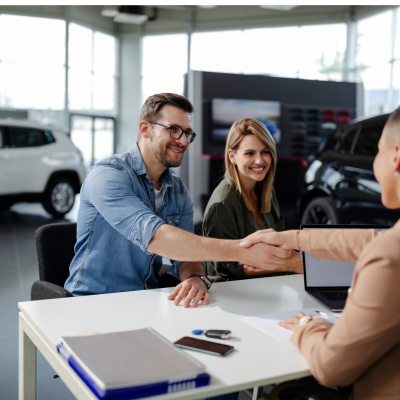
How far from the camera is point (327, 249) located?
140 cm

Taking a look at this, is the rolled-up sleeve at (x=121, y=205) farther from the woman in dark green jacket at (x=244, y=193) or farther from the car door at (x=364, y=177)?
the car door at (x=364, y=177)

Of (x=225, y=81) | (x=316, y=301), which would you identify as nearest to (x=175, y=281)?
(x=316, y=301)

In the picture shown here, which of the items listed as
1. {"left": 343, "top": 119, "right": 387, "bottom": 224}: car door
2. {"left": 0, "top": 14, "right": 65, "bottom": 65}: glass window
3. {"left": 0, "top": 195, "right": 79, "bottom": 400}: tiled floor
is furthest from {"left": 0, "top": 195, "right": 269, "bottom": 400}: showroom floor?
{"left": 0, "top": 14, "right": 65, "bottom": 65}: glass window

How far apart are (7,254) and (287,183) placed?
4.05m

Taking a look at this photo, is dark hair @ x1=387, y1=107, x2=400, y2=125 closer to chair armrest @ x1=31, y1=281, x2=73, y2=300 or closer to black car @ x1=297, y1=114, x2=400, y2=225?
chair armrest @ x1=31, y1=281, x2=73, y2=300

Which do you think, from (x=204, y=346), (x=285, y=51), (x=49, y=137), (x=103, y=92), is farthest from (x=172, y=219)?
(x=103, y=92)

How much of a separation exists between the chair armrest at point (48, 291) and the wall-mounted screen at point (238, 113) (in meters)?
5.04

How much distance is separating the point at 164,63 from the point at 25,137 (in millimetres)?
8195

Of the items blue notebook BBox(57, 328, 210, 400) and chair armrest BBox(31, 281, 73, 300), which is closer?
blue notebook BBox(57, 328, 210, 400)

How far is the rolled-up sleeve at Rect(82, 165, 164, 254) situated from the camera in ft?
5.57

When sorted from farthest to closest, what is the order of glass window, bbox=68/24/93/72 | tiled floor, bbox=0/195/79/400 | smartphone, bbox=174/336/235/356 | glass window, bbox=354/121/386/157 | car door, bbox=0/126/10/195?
glass window, bbox=68/24/93/72 < car door, bbox=0/126/10/195 < glass window, bbox=354/121/386/157 < tiled floor, bbox=0/195/79/400 < smartphone, bbox=174/336/235/356

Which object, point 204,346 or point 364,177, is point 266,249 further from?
point 364,177

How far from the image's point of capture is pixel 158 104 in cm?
205
